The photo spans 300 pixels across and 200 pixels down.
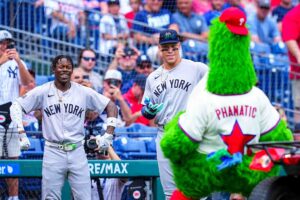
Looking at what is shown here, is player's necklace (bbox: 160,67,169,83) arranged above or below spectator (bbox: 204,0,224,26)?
below

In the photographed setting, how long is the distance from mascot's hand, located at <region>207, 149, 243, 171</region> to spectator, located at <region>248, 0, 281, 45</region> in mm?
8821

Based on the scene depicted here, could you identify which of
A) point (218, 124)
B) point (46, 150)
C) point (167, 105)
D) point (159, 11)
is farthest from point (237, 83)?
point (159, 11)

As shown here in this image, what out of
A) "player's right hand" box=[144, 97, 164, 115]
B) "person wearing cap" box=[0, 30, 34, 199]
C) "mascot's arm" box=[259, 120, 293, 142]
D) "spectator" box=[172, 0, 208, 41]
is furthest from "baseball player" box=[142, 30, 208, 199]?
"spectator" box=[172, 0, 208, 41]

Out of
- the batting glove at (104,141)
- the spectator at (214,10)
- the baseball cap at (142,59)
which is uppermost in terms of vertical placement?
the spectator at (214,10)

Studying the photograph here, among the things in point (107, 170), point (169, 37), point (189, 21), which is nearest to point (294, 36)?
point (169, 37)

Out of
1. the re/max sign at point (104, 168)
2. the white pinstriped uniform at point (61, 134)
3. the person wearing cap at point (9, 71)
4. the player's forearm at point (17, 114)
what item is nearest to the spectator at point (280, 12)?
the person wearing cap at point (9, 71)

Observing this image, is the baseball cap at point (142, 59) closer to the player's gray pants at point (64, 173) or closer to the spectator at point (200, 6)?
the spectator at point (200, 6)

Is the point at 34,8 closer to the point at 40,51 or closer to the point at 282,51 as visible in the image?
the point at 40,51

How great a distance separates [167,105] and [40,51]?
16.4 ft

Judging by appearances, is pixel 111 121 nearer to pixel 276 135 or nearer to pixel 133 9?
pixel 276 135

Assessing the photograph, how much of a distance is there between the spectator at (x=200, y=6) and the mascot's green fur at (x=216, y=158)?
8.60 metres

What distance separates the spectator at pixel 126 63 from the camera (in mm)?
14172

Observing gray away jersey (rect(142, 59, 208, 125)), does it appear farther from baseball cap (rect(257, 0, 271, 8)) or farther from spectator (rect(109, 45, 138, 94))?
baseball cap (rect(257, 0, 271, 8))

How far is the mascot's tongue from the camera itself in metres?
8.30
